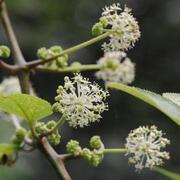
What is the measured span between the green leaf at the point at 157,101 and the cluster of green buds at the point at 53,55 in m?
0.40

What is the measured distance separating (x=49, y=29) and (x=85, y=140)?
116 centimetres

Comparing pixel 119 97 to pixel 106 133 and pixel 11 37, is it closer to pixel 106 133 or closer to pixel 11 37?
pixel 106 133

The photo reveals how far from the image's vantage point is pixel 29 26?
583 cm

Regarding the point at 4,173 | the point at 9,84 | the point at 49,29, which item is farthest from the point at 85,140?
the point at 9,84

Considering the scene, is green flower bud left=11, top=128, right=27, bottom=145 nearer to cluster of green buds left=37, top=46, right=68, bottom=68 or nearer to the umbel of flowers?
cluster of green buds left=37, top=46, right=68, bottom=68

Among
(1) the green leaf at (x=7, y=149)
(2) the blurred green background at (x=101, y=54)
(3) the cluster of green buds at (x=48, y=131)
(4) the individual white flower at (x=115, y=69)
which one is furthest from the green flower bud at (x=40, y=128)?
(2) the blurred green background at (x=101, y=54)

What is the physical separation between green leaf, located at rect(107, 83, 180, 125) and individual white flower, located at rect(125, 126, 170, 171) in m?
0.17

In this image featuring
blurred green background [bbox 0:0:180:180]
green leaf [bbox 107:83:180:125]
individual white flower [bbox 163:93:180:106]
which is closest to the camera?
green leaf [bbox 107:83:180:125]

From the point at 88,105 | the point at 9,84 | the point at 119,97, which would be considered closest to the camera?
the point at 88,105

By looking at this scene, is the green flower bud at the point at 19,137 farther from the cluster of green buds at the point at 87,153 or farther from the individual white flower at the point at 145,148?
the individual white flower at the point at 145,148

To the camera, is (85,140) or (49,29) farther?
(49,29)

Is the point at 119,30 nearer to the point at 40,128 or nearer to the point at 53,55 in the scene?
the point at 53,55

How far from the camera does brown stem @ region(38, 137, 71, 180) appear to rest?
5.29 ft

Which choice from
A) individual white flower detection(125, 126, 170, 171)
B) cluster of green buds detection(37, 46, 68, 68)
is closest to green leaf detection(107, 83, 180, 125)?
individual white flower detection(125, 126, 170, 171)
